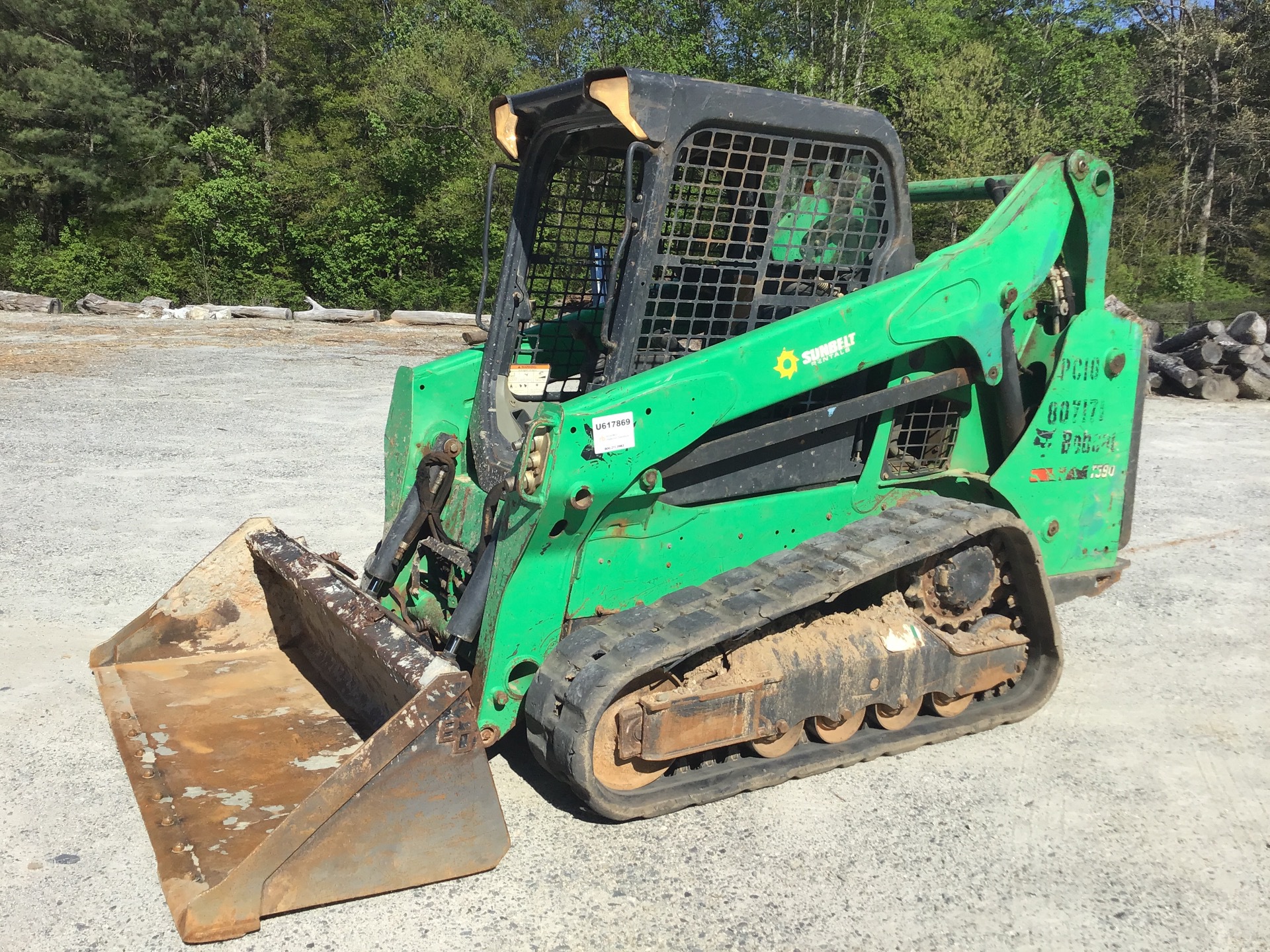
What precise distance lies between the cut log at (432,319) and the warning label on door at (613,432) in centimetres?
1872

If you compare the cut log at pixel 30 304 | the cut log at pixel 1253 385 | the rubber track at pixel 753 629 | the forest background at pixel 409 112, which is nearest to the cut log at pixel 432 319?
the cut log at pixel 30 304

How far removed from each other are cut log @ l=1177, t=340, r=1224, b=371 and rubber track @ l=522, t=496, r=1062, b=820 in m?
11.4

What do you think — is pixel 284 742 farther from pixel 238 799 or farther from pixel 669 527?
pixel 669 527

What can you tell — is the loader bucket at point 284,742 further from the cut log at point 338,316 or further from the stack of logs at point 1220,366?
the cut log at point 338,316

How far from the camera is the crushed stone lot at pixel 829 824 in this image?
9.32ft

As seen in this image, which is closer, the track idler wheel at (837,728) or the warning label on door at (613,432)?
the warning label on door at (613,432)

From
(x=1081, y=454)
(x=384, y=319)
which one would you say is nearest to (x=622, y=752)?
(x=1081, y=454)

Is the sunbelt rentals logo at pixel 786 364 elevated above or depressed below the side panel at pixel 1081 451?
above

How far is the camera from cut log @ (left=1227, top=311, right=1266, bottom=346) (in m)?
14.0

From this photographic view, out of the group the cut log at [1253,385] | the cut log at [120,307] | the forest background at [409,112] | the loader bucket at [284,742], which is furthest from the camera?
the forest background at [409,112]

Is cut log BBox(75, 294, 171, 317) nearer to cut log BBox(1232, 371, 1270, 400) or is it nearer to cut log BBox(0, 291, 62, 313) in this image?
cut log BBox(0, 291, 62, 313)

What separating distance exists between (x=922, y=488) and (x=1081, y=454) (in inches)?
30.4

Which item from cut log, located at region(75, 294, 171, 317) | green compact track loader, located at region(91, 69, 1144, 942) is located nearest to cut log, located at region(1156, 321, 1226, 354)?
green compact track loader, located at region(91, 69, 1144, 942)

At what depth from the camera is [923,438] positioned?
4.42 m
